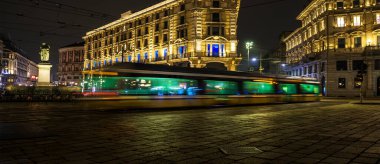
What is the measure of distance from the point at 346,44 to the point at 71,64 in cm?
7772

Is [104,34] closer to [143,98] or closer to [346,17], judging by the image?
[346,17]

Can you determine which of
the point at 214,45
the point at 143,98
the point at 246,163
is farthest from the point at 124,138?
the point at 214,45

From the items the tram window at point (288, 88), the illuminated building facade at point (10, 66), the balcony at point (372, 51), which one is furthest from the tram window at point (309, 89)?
the illuminated building facade at point (10, 66)

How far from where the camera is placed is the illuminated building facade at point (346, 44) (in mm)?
43906

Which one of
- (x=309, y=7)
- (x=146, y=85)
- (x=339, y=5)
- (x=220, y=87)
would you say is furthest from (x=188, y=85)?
(x=309, y=7)

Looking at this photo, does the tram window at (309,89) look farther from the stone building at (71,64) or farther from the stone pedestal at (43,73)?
the stone building at (71,64)

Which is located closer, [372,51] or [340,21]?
[372,51]

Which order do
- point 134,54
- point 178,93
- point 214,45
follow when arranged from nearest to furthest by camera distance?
1. point 178,93
2. point 214,45
3. point 134,54

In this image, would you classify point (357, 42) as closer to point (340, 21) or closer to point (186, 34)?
point (340, 21)

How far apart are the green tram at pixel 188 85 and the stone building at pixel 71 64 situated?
2996 inches

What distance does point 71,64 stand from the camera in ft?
309

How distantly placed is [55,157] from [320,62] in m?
50.2

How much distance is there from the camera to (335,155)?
5.50m

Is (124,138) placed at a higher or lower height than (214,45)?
lower
